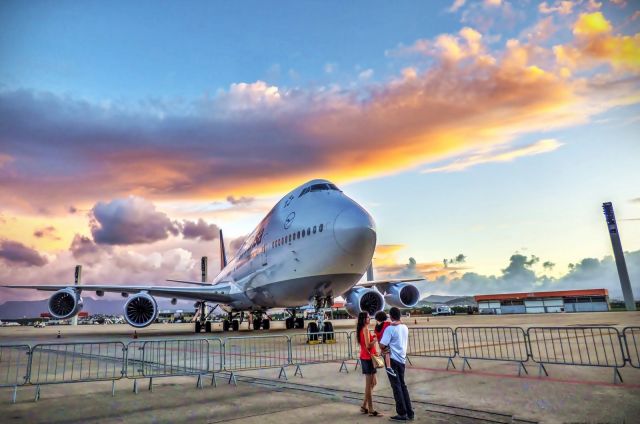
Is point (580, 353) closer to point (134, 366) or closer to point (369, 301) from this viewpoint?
point (134, 366)

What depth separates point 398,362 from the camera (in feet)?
18.3

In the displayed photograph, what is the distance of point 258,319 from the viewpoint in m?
27.7

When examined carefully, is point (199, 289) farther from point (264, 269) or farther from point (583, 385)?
point (583, 385)

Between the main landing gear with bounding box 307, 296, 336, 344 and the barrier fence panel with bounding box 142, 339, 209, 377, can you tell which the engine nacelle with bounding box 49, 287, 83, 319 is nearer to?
the barrier fence panel with bounding box 142, 339, 209, 377

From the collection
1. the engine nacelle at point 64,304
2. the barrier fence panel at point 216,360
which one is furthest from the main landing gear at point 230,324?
the barrier fence panel at point 216,360

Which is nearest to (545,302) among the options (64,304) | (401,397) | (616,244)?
(616,244)

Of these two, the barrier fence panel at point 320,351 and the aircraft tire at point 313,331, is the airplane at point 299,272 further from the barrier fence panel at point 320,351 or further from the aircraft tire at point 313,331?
the barrier fence panel at point 320,351

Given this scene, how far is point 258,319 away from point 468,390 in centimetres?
2251

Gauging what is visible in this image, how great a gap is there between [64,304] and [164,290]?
17.4 feet

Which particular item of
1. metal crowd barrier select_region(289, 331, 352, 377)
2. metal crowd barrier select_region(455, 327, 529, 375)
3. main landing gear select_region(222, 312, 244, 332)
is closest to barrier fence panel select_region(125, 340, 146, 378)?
metal crowd barrier select_region(289, 331, 352, 377)

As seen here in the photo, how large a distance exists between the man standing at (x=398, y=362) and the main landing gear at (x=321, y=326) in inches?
306

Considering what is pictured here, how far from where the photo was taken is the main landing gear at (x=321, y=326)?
14422 millimetres

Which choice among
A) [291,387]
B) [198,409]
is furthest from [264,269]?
[198,409]

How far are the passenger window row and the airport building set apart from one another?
50139 mm
